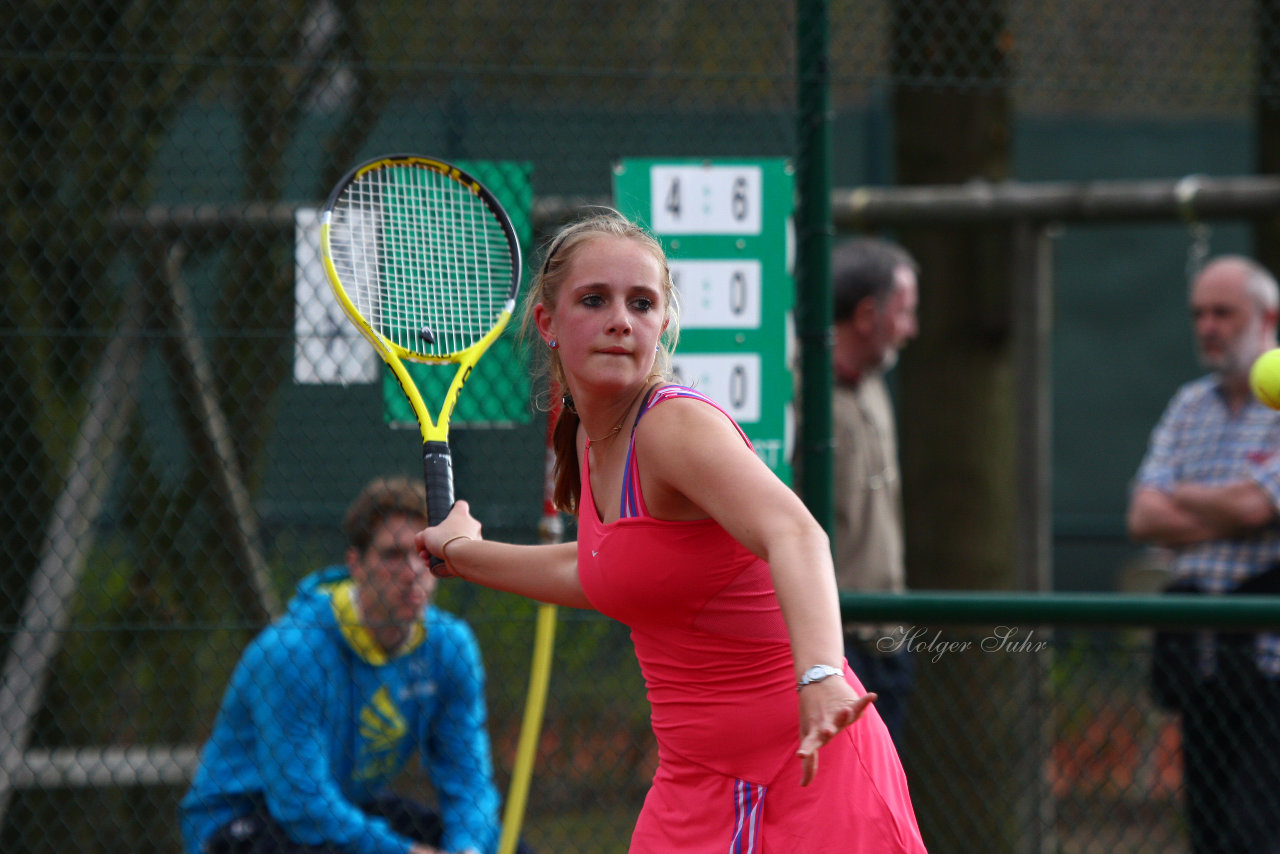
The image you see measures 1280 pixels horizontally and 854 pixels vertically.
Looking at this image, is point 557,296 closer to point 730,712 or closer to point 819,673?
point 730,712

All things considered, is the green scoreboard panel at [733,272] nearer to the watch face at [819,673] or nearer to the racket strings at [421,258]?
the racket strings at [421,258]

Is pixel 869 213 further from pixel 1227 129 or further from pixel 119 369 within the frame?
pixel 1227 129

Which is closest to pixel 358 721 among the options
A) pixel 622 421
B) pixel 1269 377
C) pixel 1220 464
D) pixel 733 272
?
pixel 733 272

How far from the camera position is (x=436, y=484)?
247cm

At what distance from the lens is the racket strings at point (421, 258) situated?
107 inches

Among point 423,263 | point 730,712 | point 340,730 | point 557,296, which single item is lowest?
point 340,730

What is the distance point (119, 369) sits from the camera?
3.53 m

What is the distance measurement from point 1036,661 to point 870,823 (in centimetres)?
191

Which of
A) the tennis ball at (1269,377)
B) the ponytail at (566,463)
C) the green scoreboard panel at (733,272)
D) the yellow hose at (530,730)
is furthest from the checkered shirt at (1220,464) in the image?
the ponytail at (566,463)

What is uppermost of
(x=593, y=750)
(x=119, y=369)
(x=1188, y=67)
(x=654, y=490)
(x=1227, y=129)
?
(x=1227, y=129)

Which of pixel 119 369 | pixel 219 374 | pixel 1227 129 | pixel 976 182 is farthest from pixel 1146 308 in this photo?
pixel 119 369

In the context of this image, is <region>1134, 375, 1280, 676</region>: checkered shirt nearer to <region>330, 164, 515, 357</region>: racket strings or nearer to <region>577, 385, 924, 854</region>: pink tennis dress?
<region>577, 385, 924, 854</region>: pink tennis dress

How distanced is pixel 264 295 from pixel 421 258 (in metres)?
1.22

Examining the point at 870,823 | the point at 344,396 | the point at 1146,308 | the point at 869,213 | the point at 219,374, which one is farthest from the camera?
the point at 1146,308
